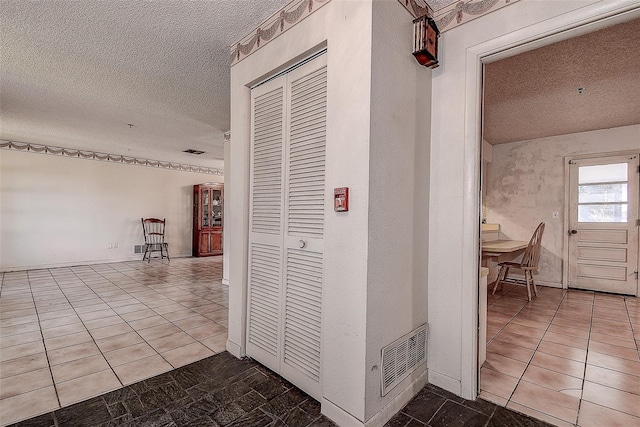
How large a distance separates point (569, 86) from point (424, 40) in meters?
Answer: 2.33

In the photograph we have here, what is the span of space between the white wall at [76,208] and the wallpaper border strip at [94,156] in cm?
9

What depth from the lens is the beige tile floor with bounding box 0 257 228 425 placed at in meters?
2.06

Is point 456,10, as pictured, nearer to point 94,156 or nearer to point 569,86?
point 569,86

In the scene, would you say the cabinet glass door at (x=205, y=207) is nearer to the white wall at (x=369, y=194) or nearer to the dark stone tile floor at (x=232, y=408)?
the dark stone tile floor at (x=232, y=408)

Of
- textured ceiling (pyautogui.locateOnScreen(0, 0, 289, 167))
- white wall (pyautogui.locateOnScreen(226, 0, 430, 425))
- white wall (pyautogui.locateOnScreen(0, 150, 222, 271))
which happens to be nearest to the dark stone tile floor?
white wall (pyautogui.locateOnScreen(226, 0, 430, 425))

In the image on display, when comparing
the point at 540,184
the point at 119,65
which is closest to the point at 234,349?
the point at 119,65

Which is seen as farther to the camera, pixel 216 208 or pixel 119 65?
pixel 216 208

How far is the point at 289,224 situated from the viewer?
208 cm

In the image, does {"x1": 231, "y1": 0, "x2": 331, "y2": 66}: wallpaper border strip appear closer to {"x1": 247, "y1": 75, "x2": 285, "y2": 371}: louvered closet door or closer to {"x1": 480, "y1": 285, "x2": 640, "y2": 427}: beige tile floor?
{"x1": 247, "y1": 75, "x2": 285, "y2": 371}: louvered closet door

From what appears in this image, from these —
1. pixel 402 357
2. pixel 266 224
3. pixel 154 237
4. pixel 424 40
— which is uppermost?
pixel 424 40

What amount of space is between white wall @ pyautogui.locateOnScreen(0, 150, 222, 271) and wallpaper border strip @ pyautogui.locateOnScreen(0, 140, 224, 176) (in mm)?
93

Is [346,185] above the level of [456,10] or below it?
below

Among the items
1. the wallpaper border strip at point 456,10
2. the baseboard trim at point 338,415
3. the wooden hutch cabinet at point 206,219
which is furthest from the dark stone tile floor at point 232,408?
the wooden hutch cabinet at point 206,219

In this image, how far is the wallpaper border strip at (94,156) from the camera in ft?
19.4
